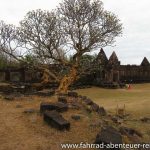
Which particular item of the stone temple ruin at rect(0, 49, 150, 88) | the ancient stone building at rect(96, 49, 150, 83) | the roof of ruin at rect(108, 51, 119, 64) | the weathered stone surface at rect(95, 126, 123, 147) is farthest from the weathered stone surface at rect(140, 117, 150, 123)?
the roof of ruin at rect(108, 51, 119, 64)

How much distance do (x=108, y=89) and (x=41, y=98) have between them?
17824mm

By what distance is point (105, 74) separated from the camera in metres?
35.8

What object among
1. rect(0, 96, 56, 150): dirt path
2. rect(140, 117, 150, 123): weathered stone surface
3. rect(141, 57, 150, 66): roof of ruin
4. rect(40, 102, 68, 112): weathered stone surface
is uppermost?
rect(141, 57, 150, 66): roof of ruin

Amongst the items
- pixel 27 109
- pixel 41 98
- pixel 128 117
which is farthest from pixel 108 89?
pixel 27 109

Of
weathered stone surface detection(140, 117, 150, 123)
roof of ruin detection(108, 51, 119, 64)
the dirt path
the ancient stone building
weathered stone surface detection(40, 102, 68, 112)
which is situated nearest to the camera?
the dirt path

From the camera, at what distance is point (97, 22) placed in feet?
70.7

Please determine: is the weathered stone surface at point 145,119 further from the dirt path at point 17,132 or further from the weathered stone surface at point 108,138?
the weathered stone surface at point 108,138

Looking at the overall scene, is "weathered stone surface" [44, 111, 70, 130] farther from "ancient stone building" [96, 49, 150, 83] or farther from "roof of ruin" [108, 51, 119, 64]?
"roof of ruin" [108, 51, 119, 64]

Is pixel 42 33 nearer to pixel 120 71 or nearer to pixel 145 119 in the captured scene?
pixel 145 119

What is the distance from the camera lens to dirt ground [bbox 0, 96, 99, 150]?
913 cm

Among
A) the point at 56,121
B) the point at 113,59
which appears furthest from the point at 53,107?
the point at 113,59

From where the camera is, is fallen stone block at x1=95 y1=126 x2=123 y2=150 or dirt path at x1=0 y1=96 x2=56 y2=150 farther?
dirt path at x1=0 y1=96 x2=56 y2=150

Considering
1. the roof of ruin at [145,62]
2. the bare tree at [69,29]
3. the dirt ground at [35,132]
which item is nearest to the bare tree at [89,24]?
the bare tree at [69,29]

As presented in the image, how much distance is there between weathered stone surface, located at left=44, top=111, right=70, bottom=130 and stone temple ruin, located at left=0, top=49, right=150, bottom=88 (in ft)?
64.8
